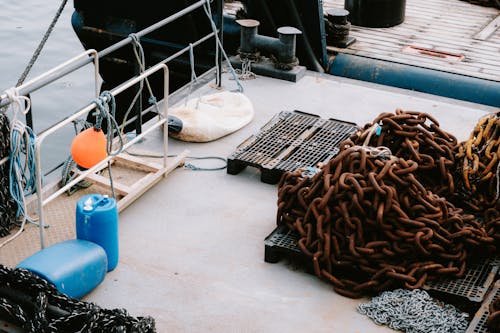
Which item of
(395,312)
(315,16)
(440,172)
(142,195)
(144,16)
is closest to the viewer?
(395,312)

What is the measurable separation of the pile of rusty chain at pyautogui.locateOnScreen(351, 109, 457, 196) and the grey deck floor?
3.66ft

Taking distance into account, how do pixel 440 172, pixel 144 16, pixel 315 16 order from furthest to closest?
pixel 144 16, pixel 315 16, pixel 440 172

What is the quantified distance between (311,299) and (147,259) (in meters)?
1.32

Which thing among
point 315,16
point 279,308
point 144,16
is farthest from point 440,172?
point 144,16

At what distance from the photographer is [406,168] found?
6102 mm

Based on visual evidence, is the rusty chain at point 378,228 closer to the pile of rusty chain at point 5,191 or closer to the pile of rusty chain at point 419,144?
the pile of rusty chain at point 419,144

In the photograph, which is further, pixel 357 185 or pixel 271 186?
pixel 271 186

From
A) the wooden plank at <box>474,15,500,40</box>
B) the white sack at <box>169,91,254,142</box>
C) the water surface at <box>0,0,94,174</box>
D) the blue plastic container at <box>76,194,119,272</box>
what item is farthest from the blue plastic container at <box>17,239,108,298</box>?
the wooden plank at <box>474,15,500,40</box>

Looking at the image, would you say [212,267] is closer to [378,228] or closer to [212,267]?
[212,267]

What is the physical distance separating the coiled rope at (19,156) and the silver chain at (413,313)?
263 cm

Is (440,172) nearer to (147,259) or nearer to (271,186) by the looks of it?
(271,186)

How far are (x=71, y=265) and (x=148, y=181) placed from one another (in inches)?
68.7

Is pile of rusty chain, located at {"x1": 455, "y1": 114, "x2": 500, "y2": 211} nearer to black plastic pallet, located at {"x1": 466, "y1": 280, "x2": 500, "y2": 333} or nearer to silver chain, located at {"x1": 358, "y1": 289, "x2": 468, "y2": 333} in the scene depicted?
black plastic pallet, located at {"x1": 466, "y1": 280, "x2": 500, "y2": 333}

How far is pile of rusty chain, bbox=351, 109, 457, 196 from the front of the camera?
675 cm
